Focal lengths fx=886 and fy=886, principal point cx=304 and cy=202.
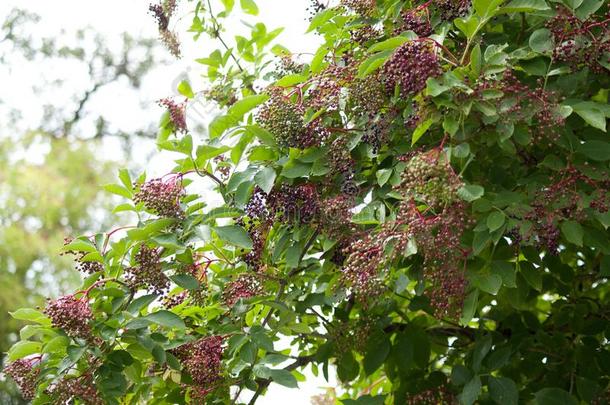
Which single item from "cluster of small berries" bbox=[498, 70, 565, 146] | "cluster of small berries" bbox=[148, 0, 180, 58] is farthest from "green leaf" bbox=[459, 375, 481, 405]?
"cluster of small berries" bbox=[148, 0, 180, 58]

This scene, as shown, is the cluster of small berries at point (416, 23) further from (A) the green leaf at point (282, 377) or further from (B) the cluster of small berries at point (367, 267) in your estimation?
(A) the green leaf at point (282, 377)

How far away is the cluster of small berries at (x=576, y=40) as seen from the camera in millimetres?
1441

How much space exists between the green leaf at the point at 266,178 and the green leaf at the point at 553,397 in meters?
0.74

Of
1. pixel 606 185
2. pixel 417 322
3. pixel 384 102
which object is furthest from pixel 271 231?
pixel 606 185

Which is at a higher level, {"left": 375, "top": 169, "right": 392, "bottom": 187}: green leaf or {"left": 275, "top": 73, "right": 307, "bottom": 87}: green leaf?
{"left": 275, "top": 73, "right": 307, "bottom": 87}: green leaf

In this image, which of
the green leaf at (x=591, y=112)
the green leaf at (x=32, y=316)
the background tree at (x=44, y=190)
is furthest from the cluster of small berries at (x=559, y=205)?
the background tree at (x=44, y=190)

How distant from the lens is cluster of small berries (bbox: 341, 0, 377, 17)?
1613 mm

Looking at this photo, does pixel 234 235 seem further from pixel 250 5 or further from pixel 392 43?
pixel 250 5

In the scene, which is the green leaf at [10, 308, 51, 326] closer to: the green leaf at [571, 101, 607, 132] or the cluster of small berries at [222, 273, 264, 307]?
the cluster of small berries at [222, 273, 264, 307]

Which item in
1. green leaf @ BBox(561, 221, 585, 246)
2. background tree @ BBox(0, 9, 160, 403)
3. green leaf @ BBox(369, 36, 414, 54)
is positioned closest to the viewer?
green leaf @ BBox(369, 36, 414, 54)

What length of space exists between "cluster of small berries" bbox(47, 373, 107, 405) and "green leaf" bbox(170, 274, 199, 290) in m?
0.23

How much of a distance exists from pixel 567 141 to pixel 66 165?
8046mm

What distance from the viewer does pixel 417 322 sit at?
2012mm

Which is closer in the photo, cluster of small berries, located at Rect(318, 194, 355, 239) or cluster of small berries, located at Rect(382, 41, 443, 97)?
cluster of small berries, located at Rect(382, 41, 443, 97)
